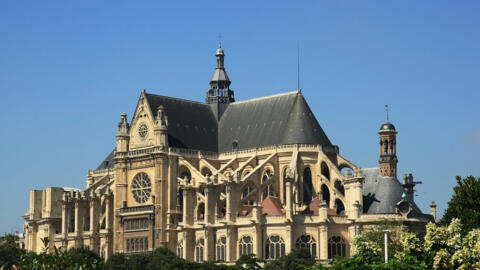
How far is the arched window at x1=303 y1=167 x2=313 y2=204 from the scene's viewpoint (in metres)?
125

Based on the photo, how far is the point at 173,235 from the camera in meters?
128

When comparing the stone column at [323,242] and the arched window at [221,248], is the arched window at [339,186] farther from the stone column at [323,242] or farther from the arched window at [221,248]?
the arched window at [221,248]

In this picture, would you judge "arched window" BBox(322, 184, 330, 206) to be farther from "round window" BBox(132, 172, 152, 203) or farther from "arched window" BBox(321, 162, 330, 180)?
"round window" BBox(132, 172, 152, 203)

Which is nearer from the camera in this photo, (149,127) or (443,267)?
(443,267)

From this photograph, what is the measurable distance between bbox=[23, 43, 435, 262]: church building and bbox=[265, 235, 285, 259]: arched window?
0.12 m

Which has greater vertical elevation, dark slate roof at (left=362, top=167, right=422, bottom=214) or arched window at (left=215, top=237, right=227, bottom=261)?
dark slate roof at (left=362, top=167, right=422, bottom=214)

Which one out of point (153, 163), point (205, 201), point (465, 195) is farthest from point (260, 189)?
point (465, 195)

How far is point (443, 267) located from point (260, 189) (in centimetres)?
5999

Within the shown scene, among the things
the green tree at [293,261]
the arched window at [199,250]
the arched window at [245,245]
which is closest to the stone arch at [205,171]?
the arched window at [199,250]

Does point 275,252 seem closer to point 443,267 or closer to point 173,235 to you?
point 173,235

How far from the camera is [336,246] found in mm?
116000

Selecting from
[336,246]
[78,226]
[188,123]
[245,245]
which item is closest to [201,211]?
[245,245]

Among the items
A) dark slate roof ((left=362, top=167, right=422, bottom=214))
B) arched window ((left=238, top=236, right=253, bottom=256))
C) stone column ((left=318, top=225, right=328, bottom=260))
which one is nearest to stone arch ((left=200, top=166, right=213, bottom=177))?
arched window ((left=238, top=236, right=253, bottom=256))

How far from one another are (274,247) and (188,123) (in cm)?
2883
